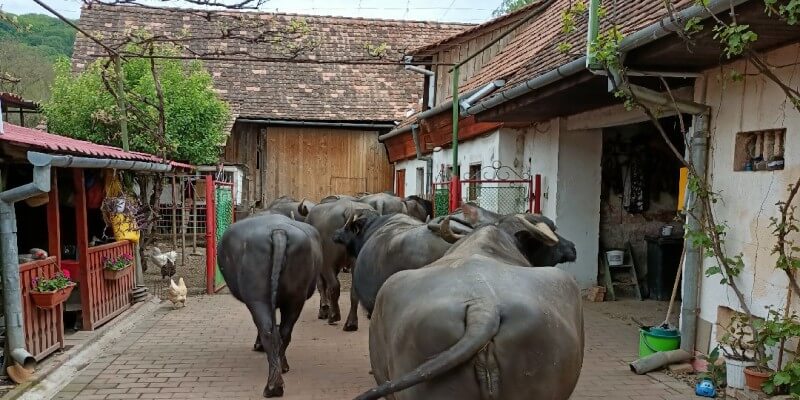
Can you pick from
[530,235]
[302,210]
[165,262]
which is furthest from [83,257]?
[530,235]

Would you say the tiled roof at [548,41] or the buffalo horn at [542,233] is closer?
the buffalo horn at [542,233]

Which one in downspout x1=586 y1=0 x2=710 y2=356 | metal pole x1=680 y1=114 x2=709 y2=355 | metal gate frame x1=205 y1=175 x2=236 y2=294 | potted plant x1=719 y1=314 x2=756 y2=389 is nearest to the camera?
potted plant x1=719 y1=314 x2=756 y2=389

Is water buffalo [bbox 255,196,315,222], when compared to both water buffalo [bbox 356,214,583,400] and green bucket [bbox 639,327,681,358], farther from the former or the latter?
water buffalo [bbox 356,214,583,400]

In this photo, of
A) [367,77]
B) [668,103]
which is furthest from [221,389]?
[367,77]

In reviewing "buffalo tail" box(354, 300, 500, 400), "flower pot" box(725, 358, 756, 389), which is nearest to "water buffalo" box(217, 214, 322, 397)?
"buffalo tail" box(354, 300, 500, 400)

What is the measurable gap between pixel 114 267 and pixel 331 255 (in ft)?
9.32

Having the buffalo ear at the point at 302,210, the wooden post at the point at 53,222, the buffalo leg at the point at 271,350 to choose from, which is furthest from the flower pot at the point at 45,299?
the buffalo ear at the point at 302,210

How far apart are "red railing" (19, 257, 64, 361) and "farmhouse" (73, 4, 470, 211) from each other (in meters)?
12.5

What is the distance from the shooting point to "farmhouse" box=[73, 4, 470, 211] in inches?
767

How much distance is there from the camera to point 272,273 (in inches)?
220

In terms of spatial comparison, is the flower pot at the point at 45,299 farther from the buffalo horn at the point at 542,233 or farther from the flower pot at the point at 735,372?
the flower pot at the point at 735,372

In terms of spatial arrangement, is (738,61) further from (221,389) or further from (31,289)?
(31,289)

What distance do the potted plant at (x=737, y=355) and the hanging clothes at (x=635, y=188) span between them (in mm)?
4532

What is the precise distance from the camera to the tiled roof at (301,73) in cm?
1964
